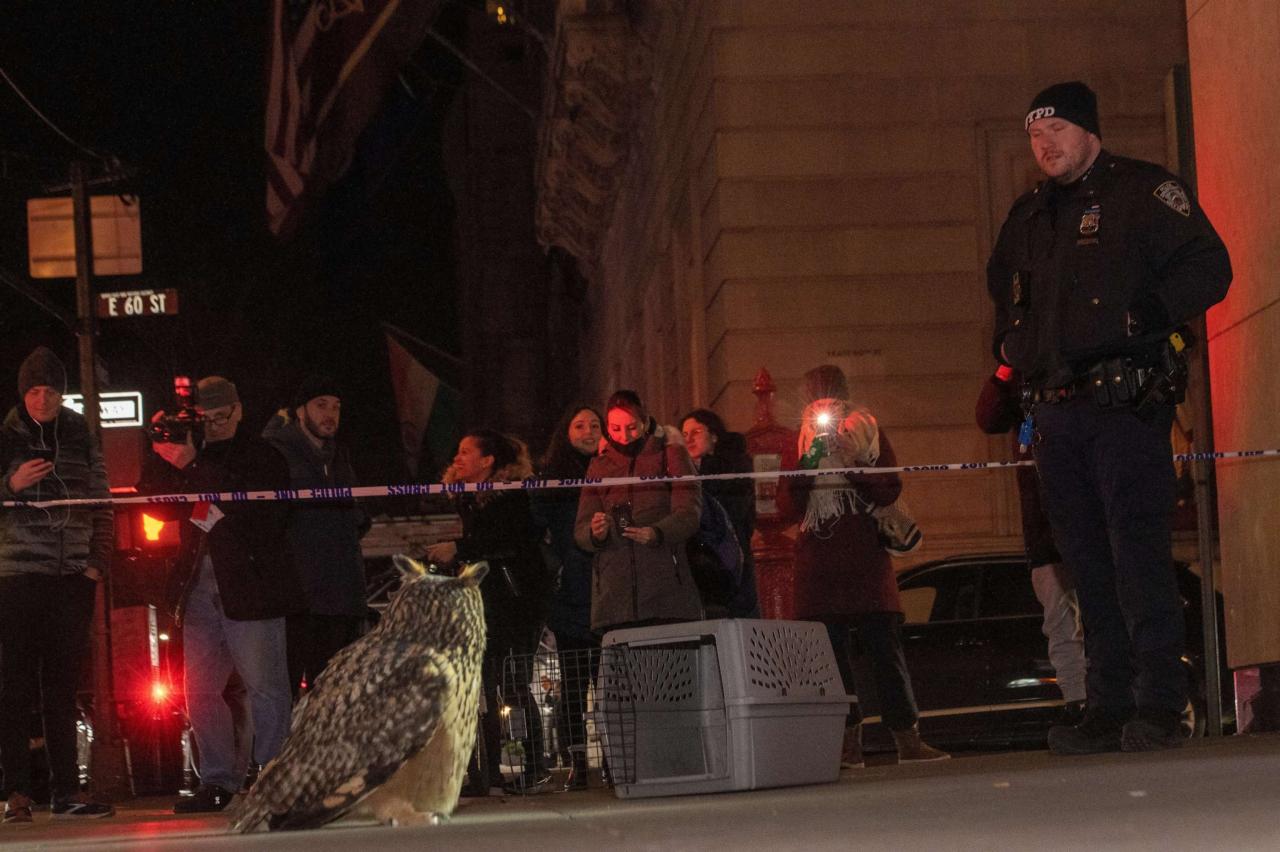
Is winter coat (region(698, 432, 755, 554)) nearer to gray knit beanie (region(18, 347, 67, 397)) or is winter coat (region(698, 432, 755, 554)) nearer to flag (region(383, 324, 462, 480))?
gray knit beanie (region(18, 347, 67, 397))

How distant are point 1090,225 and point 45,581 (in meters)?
4.81

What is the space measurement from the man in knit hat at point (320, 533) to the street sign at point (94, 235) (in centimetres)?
1282

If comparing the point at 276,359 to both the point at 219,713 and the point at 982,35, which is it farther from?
the point at 219,713

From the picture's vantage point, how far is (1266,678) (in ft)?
29.8

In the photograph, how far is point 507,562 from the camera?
1014cm

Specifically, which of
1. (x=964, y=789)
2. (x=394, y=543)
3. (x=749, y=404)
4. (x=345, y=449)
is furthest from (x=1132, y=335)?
(x=394, y=543)

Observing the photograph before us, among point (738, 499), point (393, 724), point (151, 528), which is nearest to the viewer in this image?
point (393, 724)

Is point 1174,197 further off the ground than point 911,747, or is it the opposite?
point 1174,197

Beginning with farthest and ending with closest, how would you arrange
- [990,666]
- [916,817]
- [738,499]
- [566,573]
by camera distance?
[990,666], [738,499], [566,573], [916,817]

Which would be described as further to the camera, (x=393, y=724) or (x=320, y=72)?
(x=320, y=72)

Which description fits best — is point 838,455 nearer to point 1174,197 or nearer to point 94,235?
point 1174,197

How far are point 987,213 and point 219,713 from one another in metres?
9.48

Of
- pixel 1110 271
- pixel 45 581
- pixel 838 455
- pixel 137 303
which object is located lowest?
pixel 45 581

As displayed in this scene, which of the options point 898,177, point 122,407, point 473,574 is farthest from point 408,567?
point 122,407
